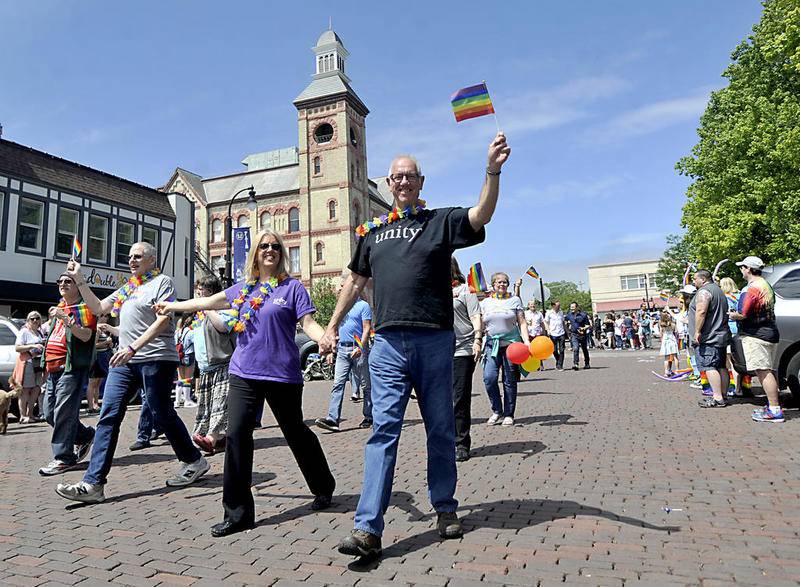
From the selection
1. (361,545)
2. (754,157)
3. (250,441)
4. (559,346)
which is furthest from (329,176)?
(361,545)

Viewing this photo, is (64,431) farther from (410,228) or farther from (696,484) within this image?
(696,484)

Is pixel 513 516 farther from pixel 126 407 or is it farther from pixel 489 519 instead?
pixel 126 407

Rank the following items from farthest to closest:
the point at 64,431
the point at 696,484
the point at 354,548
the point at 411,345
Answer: the point at 64,431 < the point at 696,484 < the point at 411,345 < the point at 354,548

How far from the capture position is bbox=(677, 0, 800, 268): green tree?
2170 centimetres

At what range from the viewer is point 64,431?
5.80 m

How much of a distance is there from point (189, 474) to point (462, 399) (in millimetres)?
2686

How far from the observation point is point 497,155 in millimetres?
3139

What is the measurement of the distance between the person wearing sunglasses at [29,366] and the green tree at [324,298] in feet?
103

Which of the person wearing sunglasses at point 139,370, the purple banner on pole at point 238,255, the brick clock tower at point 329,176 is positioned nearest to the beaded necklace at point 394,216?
the person wearing sunglasses at point 139,370

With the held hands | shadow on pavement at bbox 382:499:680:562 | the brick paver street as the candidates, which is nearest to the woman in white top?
the brick paver street

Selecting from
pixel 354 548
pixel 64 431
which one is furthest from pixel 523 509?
pixel 64 431

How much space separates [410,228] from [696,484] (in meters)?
3.07

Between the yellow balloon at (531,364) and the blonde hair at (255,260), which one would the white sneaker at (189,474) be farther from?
the yellow balloon at (531,364)

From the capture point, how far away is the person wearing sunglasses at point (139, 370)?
15.2ft
